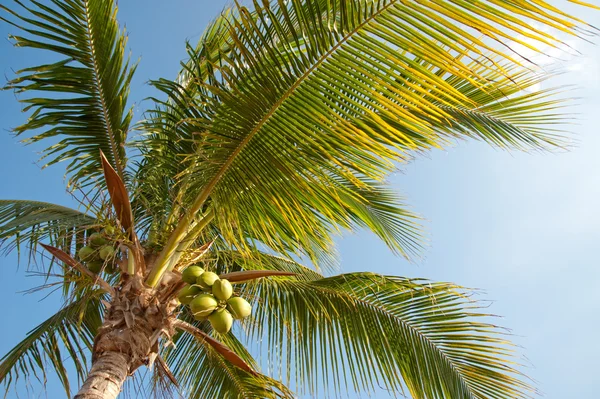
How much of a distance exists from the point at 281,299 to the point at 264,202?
134 centimetres

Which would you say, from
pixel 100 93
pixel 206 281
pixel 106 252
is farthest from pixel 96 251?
pixel 100 93

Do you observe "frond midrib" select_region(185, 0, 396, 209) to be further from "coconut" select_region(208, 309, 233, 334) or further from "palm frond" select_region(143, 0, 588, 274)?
"coconut" select_region(208, 309, 233, 334)

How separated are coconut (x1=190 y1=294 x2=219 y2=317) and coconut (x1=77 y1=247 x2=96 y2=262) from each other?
0.81 m

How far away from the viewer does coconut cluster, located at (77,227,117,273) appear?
3014 mm

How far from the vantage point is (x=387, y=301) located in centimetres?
381

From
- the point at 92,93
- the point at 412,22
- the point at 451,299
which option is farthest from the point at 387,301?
the point at 92,93

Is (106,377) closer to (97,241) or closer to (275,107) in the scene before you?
(97,241)

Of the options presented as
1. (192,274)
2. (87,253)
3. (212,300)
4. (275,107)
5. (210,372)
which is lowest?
(210,372)

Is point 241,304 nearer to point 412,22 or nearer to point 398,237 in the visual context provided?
point 412,22

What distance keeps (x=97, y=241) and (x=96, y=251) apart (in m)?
0.08

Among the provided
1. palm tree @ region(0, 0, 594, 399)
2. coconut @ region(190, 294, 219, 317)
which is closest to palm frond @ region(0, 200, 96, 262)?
palm tree @ region(0, 0, 594, 399)

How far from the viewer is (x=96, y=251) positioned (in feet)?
9.96

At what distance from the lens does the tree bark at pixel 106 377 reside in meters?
2.34

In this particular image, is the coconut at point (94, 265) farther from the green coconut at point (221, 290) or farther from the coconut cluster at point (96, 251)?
the green coconut at point (221, 290)
